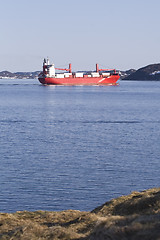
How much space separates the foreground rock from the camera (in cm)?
805

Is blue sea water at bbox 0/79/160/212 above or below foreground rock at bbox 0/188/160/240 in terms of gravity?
below

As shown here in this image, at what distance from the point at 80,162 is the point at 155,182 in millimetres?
7143

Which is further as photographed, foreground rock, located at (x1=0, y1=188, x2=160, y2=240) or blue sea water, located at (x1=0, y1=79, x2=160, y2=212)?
blue sea water, located at (x1=0, y1=79, x2=160, y2=212)

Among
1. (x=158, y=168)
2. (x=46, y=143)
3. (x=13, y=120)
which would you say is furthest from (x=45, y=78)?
(x=158, y=168)

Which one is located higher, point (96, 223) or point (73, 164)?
point (96, 223)

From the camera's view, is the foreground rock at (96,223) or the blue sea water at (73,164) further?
the blue sea water at (73,164)

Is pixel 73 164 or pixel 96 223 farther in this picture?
pixel 73 164

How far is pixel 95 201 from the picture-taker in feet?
70.0

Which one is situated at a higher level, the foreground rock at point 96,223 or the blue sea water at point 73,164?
the foreground rock at point 96,223

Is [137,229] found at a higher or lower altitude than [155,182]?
higher

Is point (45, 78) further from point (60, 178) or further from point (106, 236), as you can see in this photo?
point (106, 236)

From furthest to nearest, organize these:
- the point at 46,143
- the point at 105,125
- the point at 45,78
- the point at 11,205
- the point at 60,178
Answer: the point at 45,78
the point at 105,125
the point at 46,143
the point at 60,178
the point at 11,205

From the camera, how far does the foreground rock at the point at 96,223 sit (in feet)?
26.4

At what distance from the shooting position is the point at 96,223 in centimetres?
891
